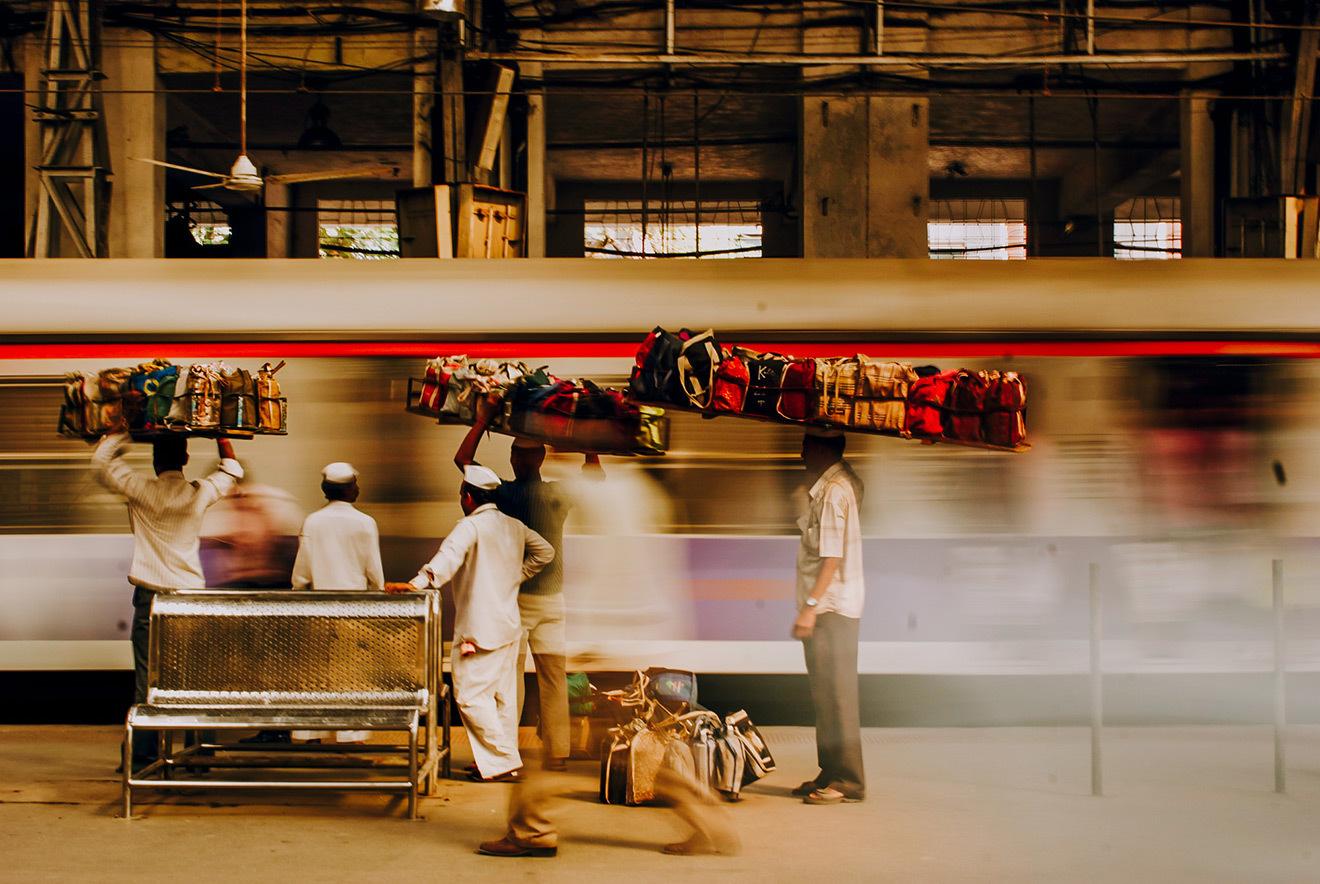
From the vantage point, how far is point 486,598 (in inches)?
211

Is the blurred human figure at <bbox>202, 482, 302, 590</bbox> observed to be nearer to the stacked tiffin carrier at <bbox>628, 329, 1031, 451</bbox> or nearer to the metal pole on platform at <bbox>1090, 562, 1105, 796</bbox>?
the stacked tiffin carrier at <bbox>628, 329, 1031, 451</bbox>

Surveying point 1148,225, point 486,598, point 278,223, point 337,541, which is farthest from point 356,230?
point 486,598

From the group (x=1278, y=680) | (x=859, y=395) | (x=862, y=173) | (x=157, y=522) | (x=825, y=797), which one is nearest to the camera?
(x=859, y=395)

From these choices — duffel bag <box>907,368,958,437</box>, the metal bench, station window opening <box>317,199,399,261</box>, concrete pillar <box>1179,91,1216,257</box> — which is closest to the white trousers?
the metal bench

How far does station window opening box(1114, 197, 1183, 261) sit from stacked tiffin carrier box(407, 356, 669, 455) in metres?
15.8

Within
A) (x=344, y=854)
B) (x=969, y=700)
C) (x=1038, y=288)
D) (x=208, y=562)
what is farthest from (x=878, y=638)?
(x=208, y=562)

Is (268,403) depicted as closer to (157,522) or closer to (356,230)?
(157,522)

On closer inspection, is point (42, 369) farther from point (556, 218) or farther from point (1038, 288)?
point (556, 218)

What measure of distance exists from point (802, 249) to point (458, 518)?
23.4 ft

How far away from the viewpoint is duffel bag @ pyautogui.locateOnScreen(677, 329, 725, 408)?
16.0 feet

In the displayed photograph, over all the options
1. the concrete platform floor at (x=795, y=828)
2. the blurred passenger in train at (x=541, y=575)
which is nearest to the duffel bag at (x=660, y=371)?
the blurred passenger in train at (x=541, y=575)

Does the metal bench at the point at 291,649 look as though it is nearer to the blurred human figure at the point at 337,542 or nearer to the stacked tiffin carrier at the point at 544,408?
the blurred human figure at the point at 337,542

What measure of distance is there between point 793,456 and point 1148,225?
16.1 m

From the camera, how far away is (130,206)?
12.4 meters
